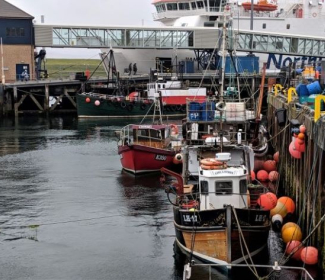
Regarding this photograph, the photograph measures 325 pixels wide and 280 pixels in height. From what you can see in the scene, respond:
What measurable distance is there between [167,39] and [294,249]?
6475 centimetres

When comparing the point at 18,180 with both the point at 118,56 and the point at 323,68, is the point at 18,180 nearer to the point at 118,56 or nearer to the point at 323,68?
the point at 323,68

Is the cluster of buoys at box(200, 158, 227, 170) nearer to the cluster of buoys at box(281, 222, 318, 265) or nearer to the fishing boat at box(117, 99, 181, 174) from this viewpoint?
the cluster of buoys at box(281, 222, 318, 265)

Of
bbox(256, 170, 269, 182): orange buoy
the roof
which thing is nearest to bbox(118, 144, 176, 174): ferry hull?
bbox(256, 170, 269, 182): orange buoy

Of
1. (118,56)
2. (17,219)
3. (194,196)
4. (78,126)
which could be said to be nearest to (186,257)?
(194,196)

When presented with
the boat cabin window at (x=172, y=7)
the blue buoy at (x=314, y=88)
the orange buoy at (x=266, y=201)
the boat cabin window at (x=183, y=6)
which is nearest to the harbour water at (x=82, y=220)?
the orange buoy at (x=266, y=201)

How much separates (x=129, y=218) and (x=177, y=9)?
66.6m

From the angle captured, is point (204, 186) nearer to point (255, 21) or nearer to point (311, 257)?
point (311, 257)

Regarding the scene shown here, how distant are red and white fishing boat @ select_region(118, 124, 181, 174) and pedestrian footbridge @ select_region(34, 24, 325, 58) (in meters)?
43.4

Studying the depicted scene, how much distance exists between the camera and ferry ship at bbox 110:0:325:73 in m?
86.9

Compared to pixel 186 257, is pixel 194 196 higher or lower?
higher

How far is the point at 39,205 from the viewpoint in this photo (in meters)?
30.6

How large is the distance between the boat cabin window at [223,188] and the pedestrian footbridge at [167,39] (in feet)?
202

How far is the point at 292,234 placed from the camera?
22188mm

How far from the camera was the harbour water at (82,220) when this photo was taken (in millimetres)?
21766
